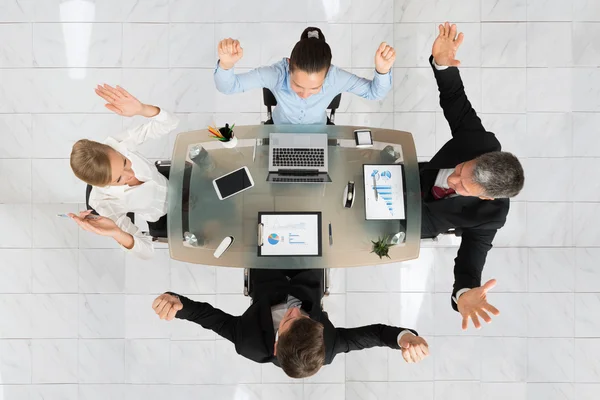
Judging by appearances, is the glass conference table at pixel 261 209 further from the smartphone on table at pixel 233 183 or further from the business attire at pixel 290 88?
the business attire at pixel 290 88

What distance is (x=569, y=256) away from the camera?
3543 mm

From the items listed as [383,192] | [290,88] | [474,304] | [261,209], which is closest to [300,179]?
[261,209]

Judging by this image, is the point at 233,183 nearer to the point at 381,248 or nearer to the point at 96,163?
the point at 96,163

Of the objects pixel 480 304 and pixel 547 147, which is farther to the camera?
pixel 547 147

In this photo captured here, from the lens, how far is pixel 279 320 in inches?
97.1

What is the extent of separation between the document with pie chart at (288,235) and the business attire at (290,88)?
0.75 m

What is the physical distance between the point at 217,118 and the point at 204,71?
0.42 metres

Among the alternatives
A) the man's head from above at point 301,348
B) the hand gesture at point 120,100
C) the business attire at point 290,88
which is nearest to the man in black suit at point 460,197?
the business attire at point 290,88

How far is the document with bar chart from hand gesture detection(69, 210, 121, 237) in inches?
57.0

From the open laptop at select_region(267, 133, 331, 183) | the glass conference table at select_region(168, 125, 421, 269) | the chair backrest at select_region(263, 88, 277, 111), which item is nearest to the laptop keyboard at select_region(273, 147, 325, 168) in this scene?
the open laptop at select_region(267, 133, 331, 183)

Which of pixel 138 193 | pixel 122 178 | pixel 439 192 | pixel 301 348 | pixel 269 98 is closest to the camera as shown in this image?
pixel 301 348

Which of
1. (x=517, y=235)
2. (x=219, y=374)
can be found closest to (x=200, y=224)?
(x=219, y=374)

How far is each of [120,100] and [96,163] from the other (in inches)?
19.1

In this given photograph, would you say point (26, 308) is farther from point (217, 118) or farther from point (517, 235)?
point (517, 235)
